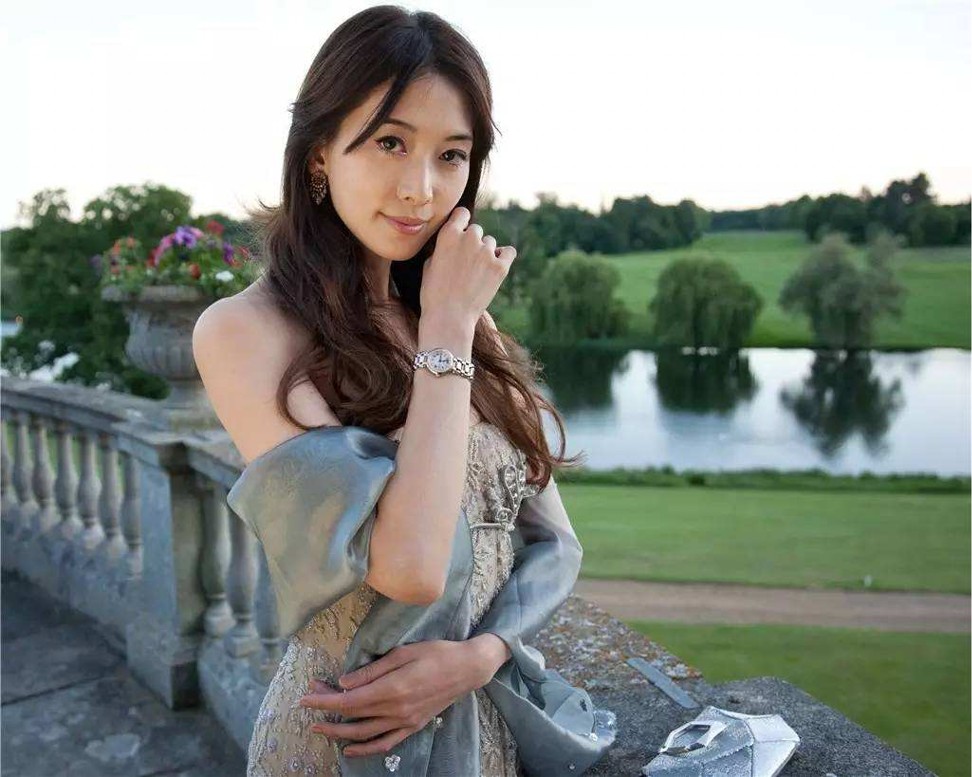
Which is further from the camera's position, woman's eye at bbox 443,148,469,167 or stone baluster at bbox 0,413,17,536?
stone baluster at bbox 0,413,17,536

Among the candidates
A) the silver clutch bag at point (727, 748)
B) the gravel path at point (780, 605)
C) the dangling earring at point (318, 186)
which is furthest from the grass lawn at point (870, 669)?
the dangling earring at point (318, 186)

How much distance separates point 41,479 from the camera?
13.8 feet

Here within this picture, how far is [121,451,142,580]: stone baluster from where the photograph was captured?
11.3 feet

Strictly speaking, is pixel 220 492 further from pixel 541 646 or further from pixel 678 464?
pixel 678 464

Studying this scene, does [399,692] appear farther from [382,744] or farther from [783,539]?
[783,539]

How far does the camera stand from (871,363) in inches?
472

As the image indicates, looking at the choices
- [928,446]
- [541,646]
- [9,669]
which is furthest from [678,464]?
[541,646]

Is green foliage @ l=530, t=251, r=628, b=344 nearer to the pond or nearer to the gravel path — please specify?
the pond

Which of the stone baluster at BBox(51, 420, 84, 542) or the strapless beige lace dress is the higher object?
the strapless beige lace dress

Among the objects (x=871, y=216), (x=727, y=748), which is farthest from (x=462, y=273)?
(x=871, y=216)

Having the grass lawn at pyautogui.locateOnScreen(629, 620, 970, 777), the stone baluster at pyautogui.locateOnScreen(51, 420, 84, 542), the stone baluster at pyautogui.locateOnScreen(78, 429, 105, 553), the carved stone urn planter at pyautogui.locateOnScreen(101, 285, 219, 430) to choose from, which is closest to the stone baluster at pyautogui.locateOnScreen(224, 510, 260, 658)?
the carved stone urn planter at pyautogui.locateOnScreen(101, 285, 219, 430)

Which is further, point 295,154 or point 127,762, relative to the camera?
point 127,762

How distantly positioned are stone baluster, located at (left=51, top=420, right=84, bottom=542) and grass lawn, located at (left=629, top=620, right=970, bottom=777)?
308 centimetres

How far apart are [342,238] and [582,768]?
851 mm
